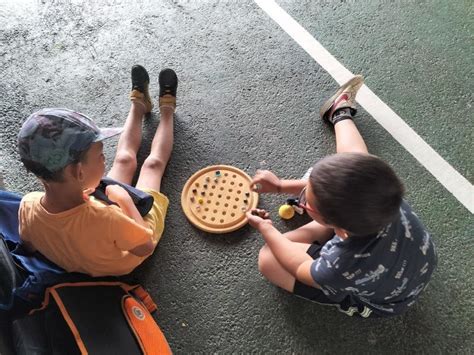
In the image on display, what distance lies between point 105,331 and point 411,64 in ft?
4.39

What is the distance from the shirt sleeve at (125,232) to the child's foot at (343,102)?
75cm

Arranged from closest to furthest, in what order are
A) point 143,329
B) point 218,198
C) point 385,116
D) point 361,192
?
point 361,192, point 143,329, point 218,198, point 385,116

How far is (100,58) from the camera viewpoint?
1747 millimetres

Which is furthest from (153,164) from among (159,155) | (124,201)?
(124,201)

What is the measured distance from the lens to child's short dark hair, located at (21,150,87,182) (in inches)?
35.1

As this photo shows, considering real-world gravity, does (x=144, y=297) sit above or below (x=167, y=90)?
below

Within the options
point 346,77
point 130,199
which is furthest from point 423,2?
point 130,199

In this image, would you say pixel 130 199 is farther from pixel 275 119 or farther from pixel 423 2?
pixel 423 2

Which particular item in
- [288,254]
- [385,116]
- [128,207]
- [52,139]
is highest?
[52,139]

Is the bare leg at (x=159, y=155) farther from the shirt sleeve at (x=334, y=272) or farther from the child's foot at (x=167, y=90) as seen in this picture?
the shirt sleeve at (x=334, y=272)

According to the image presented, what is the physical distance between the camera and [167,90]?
1.52 m

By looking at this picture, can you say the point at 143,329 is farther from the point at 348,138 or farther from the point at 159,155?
the point at 348,138

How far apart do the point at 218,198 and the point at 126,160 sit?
32cm

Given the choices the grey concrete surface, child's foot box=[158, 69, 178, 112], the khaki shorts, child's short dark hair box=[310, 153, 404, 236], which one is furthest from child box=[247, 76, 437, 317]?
child's foot box=[158, 69, 178, 112]
